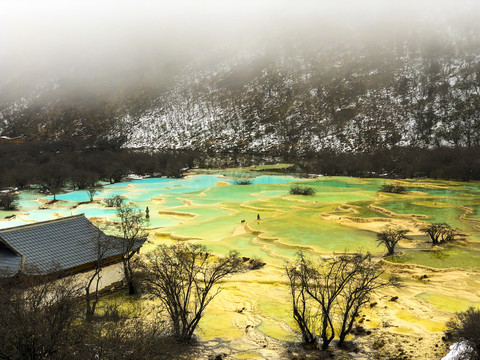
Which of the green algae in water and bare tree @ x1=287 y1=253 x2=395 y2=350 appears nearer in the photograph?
bare tree @ x1=287 y1=253 x2=395 y2=350

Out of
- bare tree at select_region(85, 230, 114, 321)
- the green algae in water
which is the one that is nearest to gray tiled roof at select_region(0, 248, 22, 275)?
bare tree at select_region(85, 230, 114, 321)

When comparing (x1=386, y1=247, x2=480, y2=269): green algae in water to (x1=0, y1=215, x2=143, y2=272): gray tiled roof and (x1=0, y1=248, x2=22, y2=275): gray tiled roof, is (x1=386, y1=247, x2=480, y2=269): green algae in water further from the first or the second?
(x1=0, y1=248, x2=22, y2=275): gray tiled roof

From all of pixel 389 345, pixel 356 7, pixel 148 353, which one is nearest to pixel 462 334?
pixel 389 345

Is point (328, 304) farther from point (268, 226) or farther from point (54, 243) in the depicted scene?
point (268, 226)

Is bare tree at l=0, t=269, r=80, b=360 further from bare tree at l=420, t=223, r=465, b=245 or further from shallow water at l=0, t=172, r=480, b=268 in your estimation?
bare tree at l=420, t=223, r=465, b=245

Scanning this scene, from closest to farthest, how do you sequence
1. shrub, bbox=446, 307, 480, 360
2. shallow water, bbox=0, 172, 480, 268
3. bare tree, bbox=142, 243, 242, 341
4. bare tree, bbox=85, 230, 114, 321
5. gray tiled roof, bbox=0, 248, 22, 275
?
shrub, bbox=446, 307, 480, 360 → bare tree, bbox=142, 243, 242, 341 → gray tiled roof, bbox=0, 248, 22, 275 → bare tree, bbox=85, 230, 114, 321 → shallow water, bbox=0, 172, 480, 268

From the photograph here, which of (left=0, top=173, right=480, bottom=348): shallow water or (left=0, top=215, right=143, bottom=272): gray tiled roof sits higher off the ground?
(left=0, top=215, right=143, bottom=272): gray tiled roof

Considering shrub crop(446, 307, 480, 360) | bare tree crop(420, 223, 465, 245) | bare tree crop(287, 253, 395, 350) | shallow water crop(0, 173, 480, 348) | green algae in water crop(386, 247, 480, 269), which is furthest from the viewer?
bare tree crop(420, 223, 465, 245)

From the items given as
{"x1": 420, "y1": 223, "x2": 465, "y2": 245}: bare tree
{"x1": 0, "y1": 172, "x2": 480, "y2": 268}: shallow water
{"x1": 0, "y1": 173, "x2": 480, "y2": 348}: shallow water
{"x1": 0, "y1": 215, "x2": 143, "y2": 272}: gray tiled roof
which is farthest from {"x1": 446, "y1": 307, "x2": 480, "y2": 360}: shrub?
{"x1": 0, "y1": 215, "x2": 143, "y2": 272}: gray tiled roof

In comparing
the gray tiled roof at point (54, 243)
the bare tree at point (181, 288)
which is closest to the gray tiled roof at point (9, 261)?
the gray tiled roof at point (54, 243)

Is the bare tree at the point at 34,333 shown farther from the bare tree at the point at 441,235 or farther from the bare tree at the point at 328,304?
the bare tree at the point at 441,235
